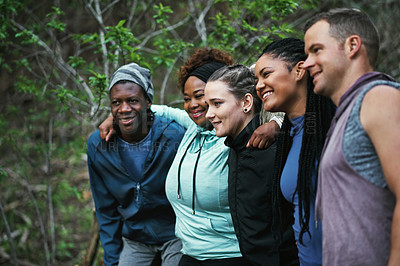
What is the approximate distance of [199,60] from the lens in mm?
2852

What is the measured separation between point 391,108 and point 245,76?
1.30 m

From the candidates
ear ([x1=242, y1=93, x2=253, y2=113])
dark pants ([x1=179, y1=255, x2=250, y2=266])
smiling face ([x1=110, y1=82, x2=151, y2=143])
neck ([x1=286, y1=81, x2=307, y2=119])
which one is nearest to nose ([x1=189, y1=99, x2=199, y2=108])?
ear ([x1=242, y1=93, x2=253, y2=113])

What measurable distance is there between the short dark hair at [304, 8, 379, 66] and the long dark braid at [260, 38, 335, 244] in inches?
15.5

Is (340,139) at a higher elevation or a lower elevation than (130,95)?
lower

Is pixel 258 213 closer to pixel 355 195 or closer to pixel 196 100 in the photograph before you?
pixel 355 195

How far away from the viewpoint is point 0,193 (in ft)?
18.8

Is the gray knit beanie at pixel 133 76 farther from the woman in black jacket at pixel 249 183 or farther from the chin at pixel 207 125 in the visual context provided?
the woman in black jacket at pixel 249 183

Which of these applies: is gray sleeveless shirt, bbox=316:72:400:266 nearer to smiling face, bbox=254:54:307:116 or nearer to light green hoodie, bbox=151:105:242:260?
smiling face, bbox=254:54:307:116

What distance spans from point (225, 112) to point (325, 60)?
3.14 feet

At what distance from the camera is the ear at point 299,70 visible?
1896mm

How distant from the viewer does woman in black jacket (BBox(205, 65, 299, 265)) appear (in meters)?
2.05

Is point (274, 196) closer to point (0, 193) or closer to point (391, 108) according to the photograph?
point (391, 108)

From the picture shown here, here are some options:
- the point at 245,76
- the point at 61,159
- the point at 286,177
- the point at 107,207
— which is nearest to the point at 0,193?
the point at 61,159

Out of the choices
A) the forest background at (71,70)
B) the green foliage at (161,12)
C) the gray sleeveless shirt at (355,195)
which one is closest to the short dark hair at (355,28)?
the gray sleeveless shirt at (355,195)
